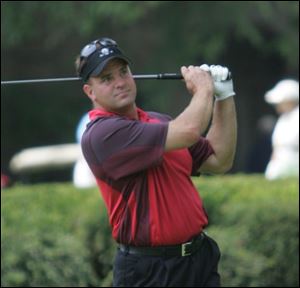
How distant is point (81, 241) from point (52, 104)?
10418 mm

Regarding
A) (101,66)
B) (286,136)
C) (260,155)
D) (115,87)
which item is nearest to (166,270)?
(115,87)

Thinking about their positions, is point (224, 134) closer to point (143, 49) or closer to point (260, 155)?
point (143, 49)

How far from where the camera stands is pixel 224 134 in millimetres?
5363

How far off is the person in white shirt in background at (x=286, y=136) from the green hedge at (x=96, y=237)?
2.07 metres

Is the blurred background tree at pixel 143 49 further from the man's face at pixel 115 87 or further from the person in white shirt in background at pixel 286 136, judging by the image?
the man's face at pixel 115 87

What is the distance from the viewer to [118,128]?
4945mm

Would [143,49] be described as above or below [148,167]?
below

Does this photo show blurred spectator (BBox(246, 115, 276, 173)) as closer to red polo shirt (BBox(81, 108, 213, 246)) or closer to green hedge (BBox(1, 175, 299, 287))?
green hedge (BBox(1, 175, 299, 287))

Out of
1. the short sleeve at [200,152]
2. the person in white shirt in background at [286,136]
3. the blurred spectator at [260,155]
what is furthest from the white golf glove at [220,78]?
the blurred spectator at [260,155]

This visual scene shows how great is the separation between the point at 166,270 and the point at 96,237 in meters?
2.23

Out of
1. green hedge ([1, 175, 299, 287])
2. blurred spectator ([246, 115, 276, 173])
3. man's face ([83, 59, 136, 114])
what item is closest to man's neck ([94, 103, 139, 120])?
man's face ([83, 59, 136, 114])

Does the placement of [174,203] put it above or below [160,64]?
above

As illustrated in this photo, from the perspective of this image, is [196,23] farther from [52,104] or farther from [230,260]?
[52,104]

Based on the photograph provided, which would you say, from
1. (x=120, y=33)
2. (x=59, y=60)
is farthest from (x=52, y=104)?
(x=120, y=33)
